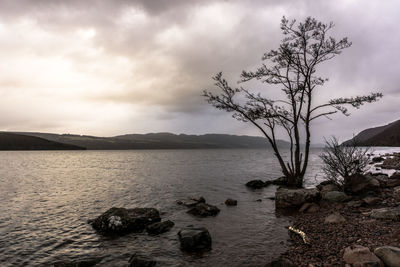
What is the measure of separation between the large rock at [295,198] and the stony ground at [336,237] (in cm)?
309

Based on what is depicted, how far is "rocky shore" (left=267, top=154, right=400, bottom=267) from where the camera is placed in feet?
26.0

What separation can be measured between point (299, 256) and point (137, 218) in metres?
9.96

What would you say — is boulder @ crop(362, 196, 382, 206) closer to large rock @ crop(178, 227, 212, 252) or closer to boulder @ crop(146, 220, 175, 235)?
large rock @ crop(178, 227, 212, 252)

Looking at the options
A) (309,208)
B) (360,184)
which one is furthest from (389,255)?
(360,184)

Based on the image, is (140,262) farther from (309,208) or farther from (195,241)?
(309,208)

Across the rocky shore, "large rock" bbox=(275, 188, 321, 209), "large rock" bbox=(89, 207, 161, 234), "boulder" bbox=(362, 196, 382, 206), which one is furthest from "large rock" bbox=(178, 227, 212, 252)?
"boulder" bbox=(362, 196, 382, 206)

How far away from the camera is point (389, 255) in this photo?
7238 millimetres

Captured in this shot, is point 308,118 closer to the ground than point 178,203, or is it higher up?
higher up

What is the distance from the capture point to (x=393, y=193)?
54.7ft

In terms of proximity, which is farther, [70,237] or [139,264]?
[70,237]

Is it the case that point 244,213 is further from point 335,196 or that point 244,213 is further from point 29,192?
point 29,192

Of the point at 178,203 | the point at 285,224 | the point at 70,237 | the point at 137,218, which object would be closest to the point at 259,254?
the point at 285,224

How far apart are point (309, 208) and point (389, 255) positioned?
9440mm

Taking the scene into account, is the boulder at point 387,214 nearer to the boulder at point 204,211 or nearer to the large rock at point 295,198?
the large rock at point 295,198
